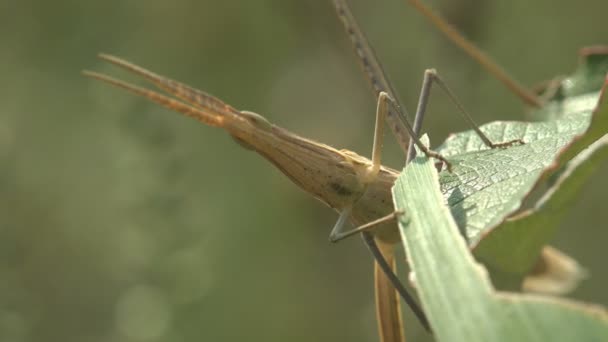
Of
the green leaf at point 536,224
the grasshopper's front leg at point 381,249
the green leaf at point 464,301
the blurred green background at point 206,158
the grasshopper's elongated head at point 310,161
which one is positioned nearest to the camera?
the green leaf at point 464,301

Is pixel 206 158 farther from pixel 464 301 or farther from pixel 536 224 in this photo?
pixel 464 301

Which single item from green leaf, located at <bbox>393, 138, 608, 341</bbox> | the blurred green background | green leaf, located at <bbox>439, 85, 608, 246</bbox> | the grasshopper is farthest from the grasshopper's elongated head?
the blurred green background

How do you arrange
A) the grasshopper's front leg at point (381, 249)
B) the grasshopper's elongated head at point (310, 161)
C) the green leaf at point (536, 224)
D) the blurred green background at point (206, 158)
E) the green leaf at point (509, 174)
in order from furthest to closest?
1. the blurred green background at point (206, 158)
2. the grasshopper's front leg at point (381, 249)
3. the grasshopper's elongated head at point (310, 161)
4. the green leaf at point (509, 174)
5. the green leaf at point (536, 224)

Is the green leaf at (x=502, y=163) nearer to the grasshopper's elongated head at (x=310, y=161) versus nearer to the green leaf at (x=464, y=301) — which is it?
the green leaf at (x=464, y=301)

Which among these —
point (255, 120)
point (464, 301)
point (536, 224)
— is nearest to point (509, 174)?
point (536, 224)

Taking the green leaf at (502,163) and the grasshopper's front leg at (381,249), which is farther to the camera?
the grasshopper's front leg at (381,249)

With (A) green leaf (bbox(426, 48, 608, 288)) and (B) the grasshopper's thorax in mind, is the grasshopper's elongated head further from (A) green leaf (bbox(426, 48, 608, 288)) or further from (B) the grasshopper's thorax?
(A) green leaf (bbox(426, 48, 608, 288))

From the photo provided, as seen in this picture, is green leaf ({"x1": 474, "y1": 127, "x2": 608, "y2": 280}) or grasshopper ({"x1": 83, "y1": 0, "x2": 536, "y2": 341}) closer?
green leaf ({"x1": 474, "y1": 127, "x2": 608, "y2": 280})

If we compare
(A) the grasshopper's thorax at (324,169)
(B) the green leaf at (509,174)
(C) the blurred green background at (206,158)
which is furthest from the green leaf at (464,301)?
(C) the blurred green background at (206,158)
